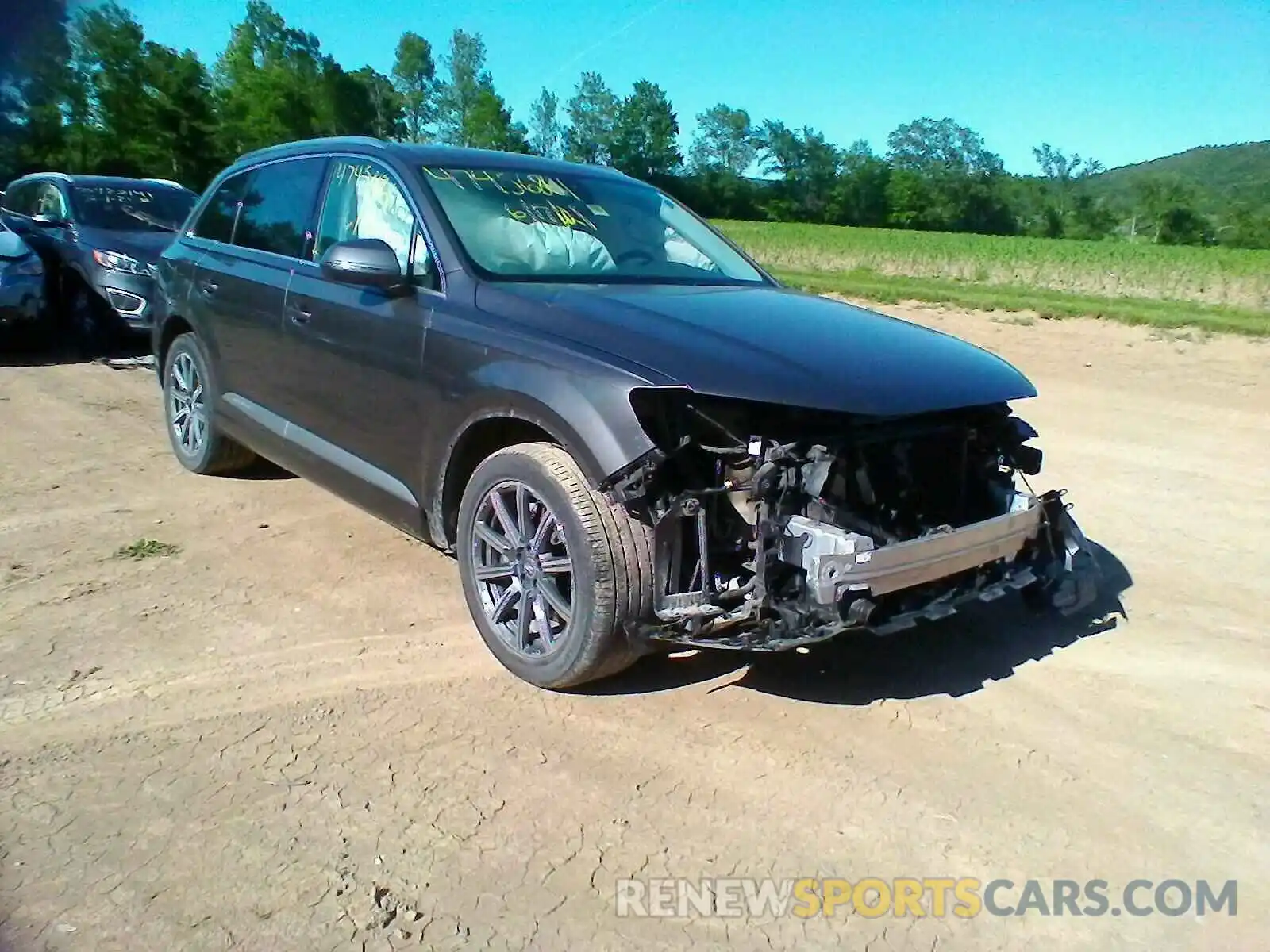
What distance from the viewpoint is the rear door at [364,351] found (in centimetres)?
425

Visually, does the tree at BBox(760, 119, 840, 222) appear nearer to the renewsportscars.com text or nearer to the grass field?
the grass field

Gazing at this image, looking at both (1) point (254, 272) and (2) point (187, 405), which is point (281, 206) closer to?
(1) point (254, 272)

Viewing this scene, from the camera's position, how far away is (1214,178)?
111 metres

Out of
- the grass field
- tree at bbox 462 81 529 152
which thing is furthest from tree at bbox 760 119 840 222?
the grass field

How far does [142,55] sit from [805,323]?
56.4ft

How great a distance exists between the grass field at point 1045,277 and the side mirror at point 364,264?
1246 cm

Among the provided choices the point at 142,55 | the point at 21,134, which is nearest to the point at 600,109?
the point at 142,55

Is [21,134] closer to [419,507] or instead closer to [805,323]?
[419,507]

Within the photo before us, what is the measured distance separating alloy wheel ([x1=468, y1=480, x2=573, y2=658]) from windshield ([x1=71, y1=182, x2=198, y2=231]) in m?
8.90

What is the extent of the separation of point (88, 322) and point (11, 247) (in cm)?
106

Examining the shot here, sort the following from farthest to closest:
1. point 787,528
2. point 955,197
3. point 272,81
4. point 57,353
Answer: point 955,197 < point 272,81 < point 57,353 < point 787,528

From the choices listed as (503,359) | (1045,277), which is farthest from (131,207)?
(1045,277)

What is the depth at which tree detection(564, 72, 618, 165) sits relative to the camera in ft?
244

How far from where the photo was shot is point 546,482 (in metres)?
3.61
